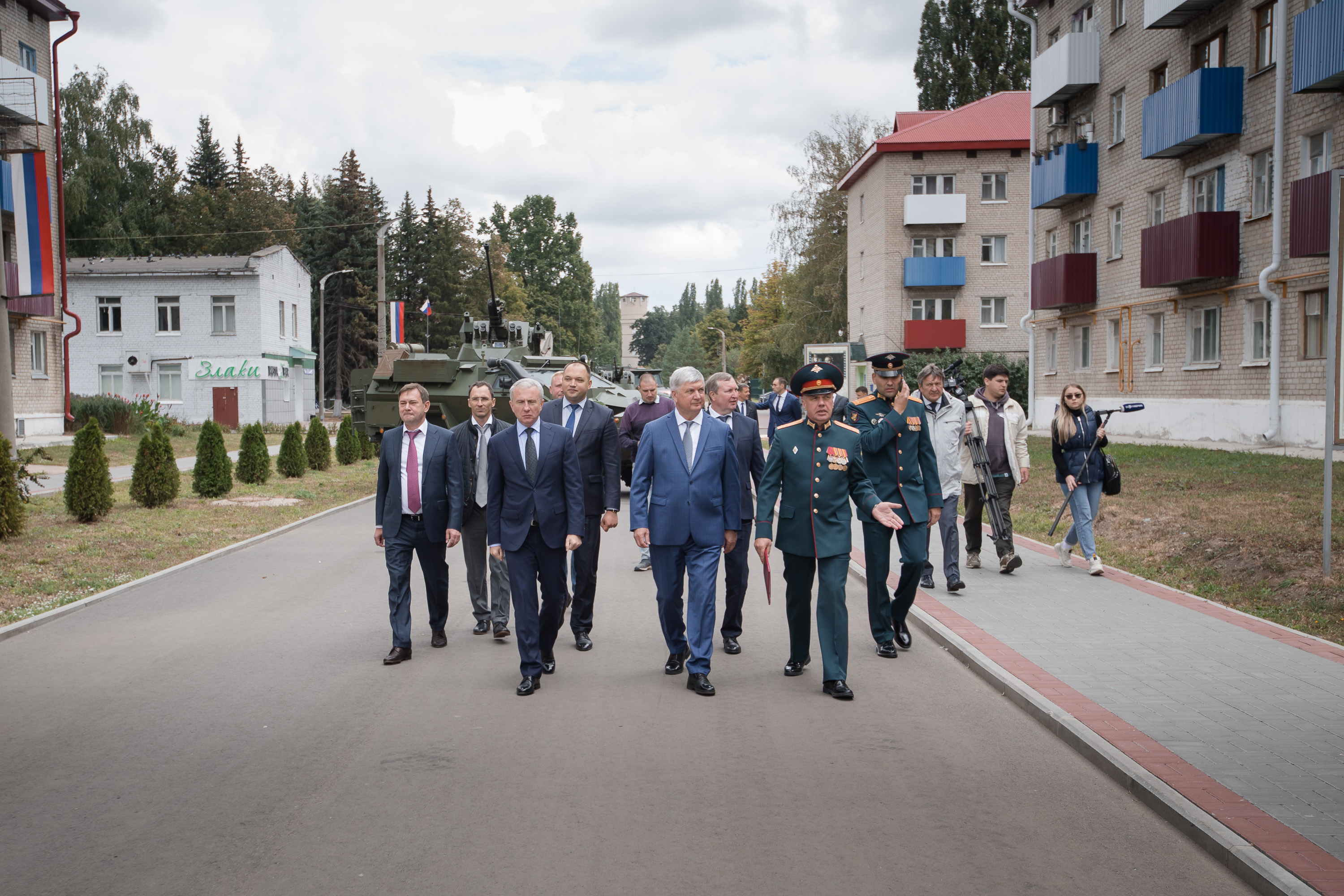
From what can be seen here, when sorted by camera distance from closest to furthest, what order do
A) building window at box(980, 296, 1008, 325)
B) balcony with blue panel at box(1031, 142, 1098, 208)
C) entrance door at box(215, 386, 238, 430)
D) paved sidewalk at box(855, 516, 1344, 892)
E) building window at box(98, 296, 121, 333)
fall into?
paved sidewalk at box(855, 516, 1344, 892)
balcony with blue panel at box(1031, 142, 1098, 208)
building window at box(98, 296, 121, 333)
entrance door at box(215, 386, 238, 430)
building window at box(980, 296, 1008, 325)

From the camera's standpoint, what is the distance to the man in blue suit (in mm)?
6742

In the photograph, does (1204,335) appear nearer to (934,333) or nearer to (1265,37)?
(1265,37)

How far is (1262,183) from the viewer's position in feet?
79.0

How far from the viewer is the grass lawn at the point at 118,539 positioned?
10148 millimetres

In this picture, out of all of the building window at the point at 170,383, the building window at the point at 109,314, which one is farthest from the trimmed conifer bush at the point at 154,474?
the building window at the point at 109,314

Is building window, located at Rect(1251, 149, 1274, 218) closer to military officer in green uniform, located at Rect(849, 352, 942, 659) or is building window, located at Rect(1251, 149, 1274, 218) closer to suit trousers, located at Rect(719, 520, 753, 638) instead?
military officer in green uniform, located at Rect(849, 352, 942, 659)

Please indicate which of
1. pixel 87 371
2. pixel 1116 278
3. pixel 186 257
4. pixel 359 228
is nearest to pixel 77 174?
pixel 186 257

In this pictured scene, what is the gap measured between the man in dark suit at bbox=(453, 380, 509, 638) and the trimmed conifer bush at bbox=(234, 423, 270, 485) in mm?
14371

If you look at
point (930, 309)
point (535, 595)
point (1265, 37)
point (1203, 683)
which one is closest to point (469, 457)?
point (535, 595)

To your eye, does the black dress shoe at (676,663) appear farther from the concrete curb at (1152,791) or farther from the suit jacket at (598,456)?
the concrete curb at (1152,791)

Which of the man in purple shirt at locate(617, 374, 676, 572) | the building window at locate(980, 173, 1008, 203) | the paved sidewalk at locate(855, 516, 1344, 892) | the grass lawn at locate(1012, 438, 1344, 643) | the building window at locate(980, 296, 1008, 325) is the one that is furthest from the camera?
→ the building window at locate(980, 296, 1008, 325)

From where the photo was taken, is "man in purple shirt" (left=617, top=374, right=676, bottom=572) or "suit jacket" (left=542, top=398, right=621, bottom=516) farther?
"man in purple shirt" (left=617, top=374, right=676, bottom=572)

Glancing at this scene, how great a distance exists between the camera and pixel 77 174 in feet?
170

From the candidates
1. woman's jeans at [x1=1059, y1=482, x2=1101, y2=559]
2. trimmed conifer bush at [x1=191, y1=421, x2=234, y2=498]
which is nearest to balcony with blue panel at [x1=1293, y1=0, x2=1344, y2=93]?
woman's jeans at [x1=1059, y1=482, x2=1101, y2=559]
